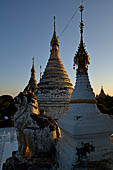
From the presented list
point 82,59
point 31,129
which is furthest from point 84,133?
point 82,59

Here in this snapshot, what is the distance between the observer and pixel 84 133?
10.1ft

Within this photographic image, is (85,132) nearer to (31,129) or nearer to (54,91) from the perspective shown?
(31,129)

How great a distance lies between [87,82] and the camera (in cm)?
398

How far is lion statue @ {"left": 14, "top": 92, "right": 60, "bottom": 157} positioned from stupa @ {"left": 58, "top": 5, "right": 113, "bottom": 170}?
15.3 inches

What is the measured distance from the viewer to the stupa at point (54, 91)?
12.2 metres

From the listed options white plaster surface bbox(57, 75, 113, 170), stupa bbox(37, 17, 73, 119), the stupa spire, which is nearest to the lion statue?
white plaster surface bbox(57, 75, 113, 170)

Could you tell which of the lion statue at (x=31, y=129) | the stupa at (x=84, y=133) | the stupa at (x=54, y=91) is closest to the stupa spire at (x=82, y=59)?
the stupa at (x=84, y=133)

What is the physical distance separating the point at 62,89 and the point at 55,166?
30.8 ft

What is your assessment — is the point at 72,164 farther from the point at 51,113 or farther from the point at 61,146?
the point at 51,113

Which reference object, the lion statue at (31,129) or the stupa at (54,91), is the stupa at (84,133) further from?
the stupa at (54,91)

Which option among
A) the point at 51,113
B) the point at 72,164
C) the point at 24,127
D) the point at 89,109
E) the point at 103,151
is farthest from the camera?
the point at 51,113

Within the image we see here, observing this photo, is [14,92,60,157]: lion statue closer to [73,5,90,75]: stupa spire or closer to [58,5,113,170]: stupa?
[58,5,113,170]: stupa

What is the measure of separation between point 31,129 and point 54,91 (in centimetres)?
876

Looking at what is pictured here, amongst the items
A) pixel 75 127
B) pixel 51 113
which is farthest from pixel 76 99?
pixel 51 113
